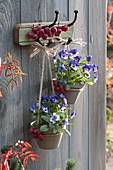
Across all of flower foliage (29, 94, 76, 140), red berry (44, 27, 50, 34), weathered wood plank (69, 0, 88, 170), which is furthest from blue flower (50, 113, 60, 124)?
weathered wood plank (69, 0, 88, 170)

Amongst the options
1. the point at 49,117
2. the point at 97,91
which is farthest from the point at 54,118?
the point at 97,91

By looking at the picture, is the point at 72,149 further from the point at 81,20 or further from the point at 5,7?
the point at 5,7

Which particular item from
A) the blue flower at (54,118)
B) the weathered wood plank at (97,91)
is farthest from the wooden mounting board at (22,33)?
the weathered wood plank at (97,91)

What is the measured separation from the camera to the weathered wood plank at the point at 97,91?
240 cm

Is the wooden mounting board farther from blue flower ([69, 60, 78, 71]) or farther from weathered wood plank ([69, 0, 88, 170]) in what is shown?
weathered wood plank ([69, 0, 88, 170])

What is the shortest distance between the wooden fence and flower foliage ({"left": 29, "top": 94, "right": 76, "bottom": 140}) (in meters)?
0.05

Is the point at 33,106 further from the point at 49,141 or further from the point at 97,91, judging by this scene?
the point at 97,91

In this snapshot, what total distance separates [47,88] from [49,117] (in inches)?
8.8

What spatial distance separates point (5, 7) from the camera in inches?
66.1

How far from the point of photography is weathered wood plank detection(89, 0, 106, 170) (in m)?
2.40

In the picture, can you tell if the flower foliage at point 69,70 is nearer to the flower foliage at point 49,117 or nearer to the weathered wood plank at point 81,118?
the flower foliage at point 49,117

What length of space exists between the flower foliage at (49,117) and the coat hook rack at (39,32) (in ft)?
0.80

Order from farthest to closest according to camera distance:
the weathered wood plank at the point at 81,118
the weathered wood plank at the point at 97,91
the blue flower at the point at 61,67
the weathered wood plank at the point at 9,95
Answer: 1. the weathered wood plank at the point at 97,91
2. the weathered wood plank at the point at 81,118
3. the blue flower at the point at 61,67
4. the weathered wood plank at the point at 9,95

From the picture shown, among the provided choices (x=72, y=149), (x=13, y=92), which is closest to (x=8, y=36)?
(x=13, y=92)
